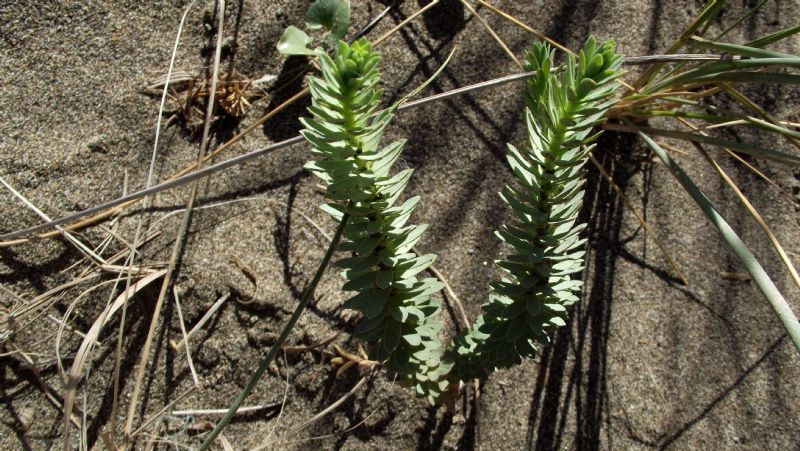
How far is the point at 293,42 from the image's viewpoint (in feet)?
5.08

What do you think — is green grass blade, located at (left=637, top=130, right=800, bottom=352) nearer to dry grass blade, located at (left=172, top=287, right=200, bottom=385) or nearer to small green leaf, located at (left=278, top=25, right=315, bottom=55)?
small green leaf, located at (left=278, top=25, right=315, bottom=55)

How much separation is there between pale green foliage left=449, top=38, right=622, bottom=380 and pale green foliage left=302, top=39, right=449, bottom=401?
153 mm

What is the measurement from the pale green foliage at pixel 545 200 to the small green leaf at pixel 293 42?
0.68 metres

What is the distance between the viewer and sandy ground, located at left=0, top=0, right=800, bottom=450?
150 cm

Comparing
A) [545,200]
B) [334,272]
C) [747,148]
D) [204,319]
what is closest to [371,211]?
[545,200]

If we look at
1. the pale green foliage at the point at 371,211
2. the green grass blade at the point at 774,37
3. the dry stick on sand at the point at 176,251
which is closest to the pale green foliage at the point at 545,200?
the pale green foliage at the point at 371,211

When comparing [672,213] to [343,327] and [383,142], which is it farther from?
[343,327]

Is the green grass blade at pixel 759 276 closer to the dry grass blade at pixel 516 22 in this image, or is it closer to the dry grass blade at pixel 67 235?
the dry grass blade at pixel 516 22

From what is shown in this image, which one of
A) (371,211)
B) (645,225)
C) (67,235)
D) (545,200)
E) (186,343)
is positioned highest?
(645,225)

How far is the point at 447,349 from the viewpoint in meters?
1.46

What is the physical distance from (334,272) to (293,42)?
0.62 meters

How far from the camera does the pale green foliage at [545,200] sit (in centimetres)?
98

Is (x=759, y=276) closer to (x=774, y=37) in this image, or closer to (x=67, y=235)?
(x=774, y=37)


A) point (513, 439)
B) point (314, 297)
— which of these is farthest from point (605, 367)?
point (314, 297)
